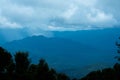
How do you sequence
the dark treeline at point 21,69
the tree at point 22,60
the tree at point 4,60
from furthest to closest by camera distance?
the tree at point 22,60
the tree at point 4,60
the dark treeline at point 21,69

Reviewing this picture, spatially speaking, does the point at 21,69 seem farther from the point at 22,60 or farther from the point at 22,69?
the point at 22,60

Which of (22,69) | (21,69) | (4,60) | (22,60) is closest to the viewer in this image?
(4,60)

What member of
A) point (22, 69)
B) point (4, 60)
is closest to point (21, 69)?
point (22, 69)

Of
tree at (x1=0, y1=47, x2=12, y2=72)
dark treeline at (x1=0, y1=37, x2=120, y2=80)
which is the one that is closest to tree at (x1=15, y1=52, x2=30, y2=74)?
dark treeline at (x1=0, y1=37, x2=120, y2=80)

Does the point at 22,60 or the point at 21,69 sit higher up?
the point at 22,60

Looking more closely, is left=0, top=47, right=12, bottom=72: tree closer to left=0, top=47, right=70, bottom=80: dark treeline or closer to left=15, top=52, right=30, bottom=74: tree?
left=0, top=47, right=70, bottom=80: dark treeline

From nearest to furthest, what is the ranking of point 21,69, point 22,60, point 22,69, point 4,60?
point 4,60 → point 21,69 → point 22,69 → point 22,60

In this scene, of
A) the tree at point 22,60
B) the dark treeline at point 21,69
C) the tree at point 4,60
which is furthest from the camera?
the tree at point 22,60

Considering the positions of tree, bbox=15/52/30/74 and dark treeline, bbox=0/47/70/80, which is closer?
dark treeline, bbox=0/47/70/80

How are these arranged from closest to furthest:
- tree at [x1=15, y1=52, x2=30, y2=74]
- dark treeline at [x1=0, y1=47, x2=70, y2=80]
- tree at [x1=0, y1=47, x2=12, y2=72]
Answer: dark treeline at [x1=0, y1=47, x2=70, y2=80] < tree at [x1=0, y1=47, x2=12, y2=72] < tree at [x1=15, y1=52, x2=30, y2=74]

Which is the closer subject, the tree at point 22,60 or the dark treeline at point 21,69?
the dark treeline at point 21,69

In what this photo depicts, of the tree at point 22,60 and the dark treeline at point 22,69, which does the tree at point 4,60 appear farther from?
the tree at point 22,60

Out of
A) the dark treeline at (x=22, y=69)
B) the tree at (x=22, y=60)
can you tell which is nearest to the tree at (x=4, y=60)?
the dark treeline at (x=22, y=69)

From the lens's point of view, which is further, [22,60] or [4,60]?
[22,60]
